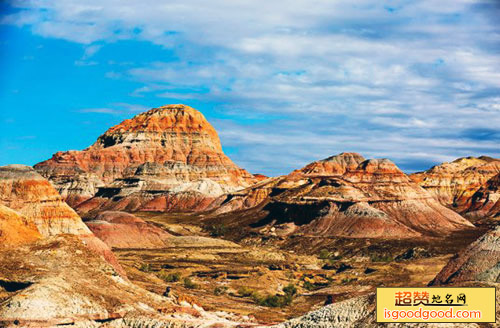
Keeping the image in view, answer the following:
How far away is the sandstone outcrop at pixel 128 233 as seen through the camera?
109312 mm

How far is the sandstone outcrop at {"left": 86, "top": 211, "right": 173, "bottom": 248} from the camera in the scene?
10931cm

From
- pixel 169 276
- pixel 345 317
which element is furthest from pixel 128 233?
pixel 345 317

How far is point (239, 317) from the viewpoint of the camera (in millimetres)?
46969

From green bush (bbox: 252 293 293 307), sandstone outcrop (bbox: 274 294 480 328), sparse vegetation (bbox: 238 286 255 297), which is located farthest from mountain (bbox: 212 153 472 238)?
sandstone outcrop (bbox: 274 294 480 328)

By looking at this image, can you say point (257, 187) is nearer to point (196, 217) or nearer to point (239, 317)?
point (196, 217)

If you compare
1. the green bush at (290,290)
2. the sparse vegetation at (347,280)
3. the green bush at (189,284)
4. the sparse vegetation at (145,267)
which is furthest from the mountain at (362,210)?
the green bush at (189,284)

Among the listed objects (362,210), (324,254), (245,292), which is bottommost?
(245,292)

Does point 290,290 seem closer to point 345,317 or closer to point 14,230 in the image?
point 14,230

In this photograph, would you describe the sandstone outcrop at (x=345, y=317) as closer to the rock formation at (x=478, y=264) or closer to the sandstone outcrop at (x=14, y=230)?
the rock formation at (x=478, y=264)

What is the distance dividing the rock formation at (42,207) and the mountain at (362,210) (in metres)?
69.6

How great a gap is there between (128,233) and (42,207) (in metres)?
51.8

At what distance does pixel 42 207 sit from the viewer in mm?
63000

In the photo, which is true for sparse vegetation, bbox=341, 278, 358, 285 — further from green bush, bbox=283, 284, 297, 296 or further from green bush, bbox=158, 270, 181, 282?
green bush, bbox=158, 270, 181, 282

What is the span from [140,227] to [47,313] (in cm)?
8372
